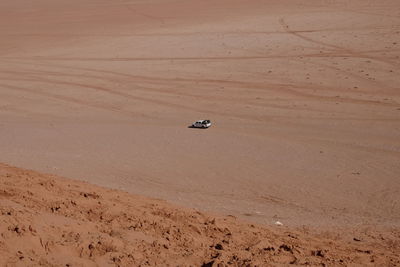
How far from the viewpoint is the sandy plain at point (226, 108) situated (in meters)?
9.64

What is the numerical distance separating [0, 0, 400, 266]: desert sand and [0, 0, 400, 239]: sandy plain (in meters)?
0.05

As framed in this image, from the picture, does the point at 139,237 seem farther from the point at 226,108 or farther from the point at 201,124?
the point at 226,108

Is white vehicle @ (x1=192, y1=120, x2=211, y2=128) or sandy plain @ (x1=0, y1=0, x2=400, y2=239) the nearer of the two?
sandy plain @ (x1=0, y1=0, x2=400, y2=239)

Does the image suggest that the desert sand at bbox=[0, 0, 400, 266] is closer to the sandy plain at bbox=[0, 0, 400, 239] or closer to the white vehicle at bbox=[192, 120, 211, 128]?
the sandy plain at bbox=[0, 0, 400, 239]

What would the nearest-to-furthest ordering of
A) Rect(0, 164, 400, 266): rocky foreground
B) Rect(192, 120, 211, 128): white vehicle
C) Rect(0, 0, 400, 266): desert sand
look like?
Rect(0, 164, 400, 266): rocky foreground, Rect(0, 0, 400, 266): desert sand, Rect(192, 120, 211, 128): white vehicle

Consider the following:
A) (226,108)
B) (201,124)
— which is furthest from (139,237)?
(226,108)

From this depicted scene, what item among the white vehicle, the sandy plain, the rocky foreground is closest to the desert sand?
the sandy plain

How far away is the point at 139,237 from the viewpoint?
5.96 metres

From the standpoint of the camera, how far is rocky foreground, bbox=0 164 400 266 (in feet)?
17.7

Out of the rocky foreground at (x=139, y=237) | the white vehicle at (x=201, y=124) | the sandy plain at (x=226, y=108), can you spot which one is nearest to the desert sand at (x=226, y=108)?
the sandy plain at (x=226, y=108)

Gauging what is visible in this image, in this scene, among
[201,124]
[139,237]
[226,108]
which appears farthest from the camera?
[226,108]

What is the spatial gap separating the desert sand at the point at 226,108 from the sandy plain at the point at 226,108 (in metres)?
0.05

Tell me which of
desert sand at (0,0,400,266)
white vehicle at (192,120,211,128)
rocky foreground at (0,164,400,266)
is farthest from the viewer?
white vehicle at (192,120,211,128)

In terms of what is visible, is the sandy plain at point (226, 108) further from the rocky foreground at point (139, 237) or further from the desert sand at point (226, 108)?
the rocky foreground at point (139, 237)
